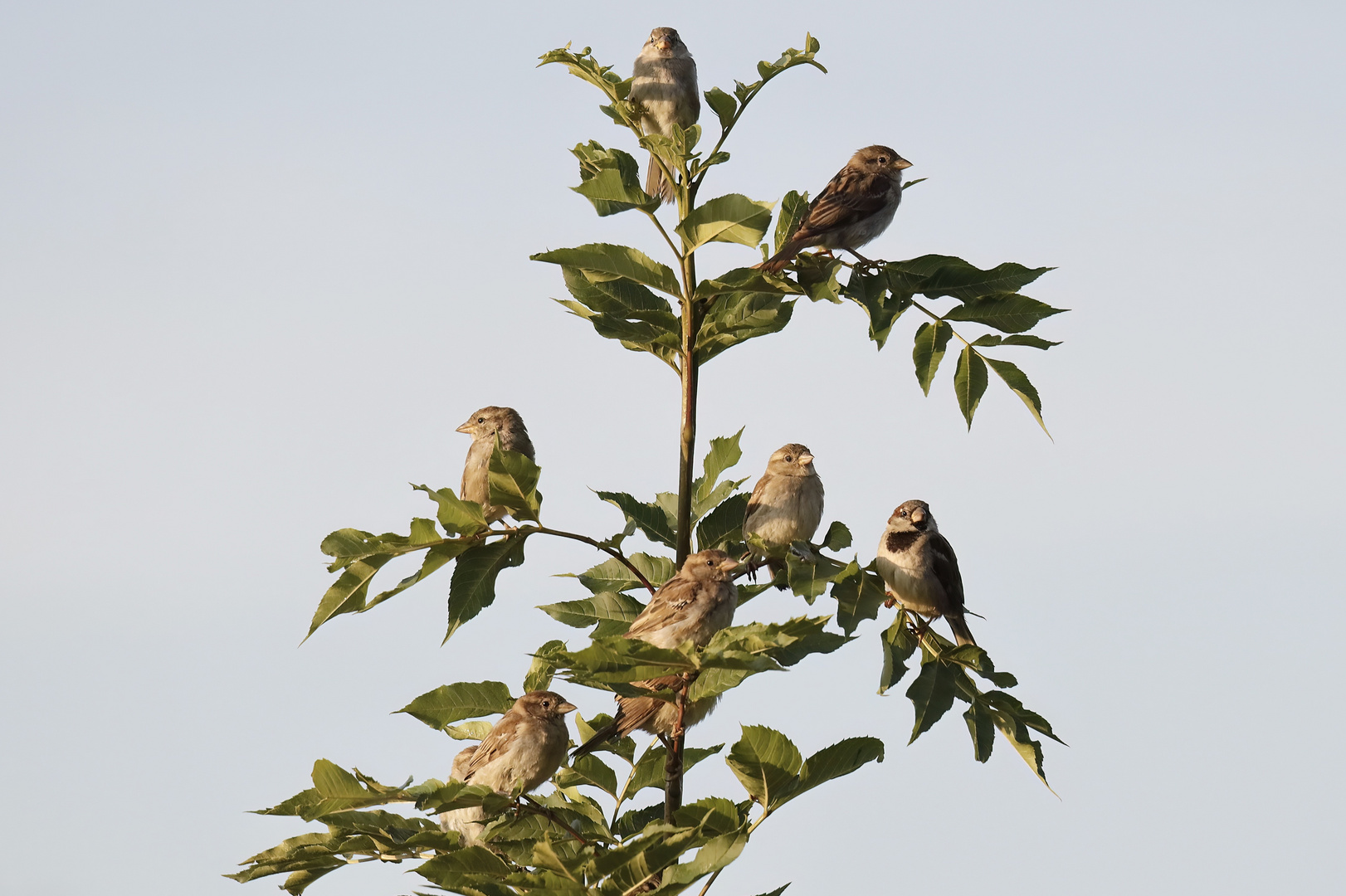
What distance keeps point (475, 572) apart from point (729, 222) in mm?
1582

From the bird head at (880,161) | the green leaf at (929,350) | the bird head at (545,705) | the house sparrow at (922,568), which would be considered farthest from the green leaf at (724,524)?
the bird head at (880,161)

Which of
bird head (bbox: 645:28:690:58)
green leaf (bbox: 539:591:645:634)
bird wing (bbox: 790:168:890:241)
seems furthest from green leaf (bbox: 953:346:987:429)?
bird head (bbox: 645:28:690:58)

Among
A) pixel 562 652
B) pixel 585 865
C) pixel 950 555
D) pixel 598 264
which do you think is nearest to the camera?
pixel 562 652

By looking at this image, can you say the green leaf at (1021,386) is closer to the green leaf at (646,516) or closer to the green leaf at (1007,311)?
the green leaf at (1007,311)

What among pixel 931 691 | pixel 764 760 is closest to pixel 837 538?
pixel 931 691

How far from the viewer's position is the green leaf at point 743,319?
16.2 feet

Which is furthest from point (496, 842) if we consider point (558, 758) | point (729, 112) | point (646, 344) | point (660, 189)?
point (660, 189)

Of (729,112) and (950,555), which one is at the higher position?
(729,112)

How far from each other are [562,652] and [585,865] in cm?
77

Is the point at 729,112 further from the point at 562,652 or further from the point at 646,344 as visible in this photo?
the point at 562,652

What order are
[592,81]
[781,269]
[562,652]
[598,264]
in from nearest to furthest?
1. [562,652]
2. [598,264]
3. [781,269]
4. [592,81]

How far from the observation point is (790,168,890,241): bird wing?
743cm

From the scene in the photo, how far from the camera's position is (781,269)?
510cm

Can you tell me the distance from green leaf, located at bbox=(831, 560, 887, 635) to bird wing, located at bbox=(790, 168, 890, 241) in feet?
9.99
